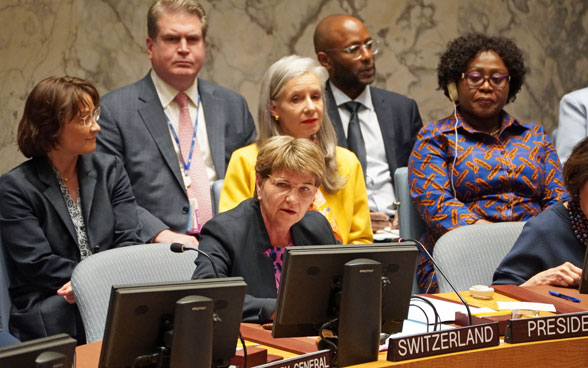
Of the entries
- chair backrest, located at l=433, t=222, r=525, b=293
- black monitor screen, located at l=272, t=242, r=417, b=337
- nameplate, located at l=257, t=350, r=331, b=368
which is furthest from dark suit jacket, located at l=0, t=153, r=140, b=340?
nameplate, located at l=257, t=350, r=331, b=368

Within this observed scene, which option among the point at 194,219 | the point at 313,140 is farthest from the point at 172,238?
the point at 313,140

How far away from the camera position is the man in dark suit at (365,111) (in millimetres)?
4434

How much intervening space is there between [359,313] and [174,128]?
81.2 inches

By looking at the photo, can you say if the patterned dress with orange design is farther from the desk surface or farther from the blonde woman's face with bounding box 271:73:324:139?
the desk surface

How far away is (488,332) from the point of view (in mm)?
2281

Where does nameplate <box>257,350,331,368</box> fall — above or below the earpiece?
below

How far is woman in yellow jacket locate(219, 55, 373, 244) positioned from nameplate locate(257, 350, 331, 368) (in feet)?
4.76

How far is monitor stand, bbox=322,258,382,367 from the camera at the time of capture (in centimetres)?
215

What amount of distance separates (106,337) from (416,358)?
0.73 metres

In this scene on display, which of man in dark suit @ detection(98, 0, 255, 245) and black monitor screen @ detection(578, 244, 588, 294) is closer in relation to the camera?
black monitor screen @ detection(578, 244, 588, 294)

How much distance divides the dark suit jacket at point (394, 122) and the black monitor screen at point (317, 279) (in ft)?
7.05

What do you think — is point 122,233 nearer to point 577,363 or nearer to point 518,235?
point 518,235

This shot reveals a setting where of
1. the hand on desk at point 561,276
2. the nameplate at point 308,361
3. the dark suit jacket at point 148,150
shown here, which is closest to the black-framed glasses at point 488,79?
the dark suit jacket at point 148,150

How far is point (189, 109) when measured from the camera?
4.13 meters
